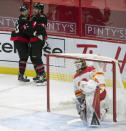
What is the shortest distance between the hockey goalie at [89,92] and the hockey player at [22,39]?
2651 mm

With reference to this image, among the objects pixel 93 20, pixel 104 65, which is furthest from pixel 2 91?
pixel 104 65

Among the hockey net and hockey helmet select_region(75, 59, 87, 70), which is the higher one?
hockey helmet select_region(75, 59, 87, 70)

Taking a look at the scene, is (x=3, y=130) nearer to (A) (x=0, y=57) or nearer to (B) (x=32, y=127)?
(B) (x=32, y=127)

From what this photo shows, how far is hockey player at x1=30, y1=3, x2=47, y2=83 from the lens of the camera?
31.2ft

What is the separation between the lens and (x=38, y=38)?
377 inches

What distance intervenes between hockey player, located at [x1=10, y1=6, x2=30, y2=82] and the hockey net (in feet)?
5.98

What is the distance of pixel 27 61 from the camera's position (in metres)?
10.3

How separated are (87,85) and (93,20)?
302 cm

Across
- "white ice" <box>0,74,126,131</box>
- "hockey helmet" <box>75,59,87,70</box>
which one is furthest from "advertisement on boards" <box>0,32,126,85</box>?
"hockey helmet" <box>75,59,87,70</box>

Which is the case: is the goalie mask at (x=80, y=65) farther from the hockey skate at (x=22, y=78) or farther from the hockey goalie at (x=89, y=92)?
the hockey skate at (x=22, y=78)

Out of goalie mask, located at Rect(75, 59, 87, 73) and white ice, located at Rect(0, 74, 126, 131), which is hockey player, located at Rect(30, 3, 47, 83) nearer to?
white ice, located at Rect(0, 74, 126, 131)

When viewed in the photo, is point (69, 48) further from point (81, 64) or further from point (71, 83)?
point (81, 64)

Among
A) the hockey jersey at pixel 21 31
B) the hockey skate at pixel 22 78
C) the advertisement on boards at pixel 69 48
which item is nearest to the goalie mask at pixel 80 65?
the advertisement on boards at pixel 69 48

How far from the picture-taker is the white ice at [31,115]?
23.6 ft
